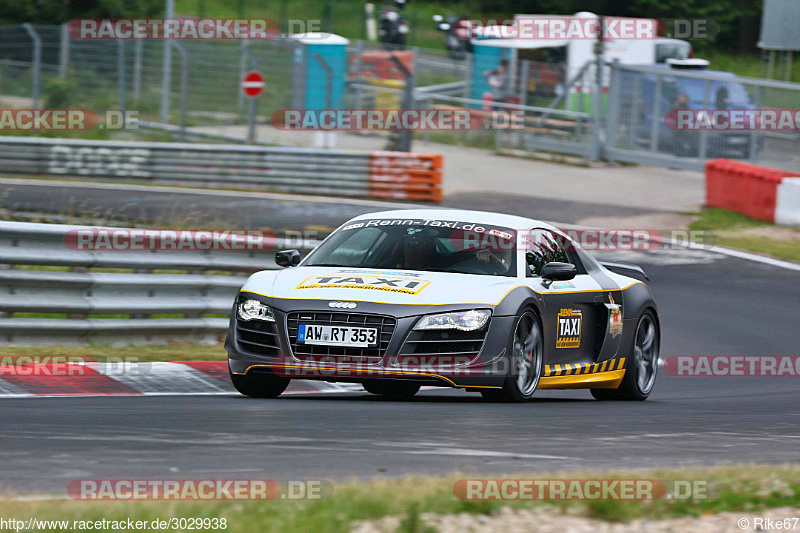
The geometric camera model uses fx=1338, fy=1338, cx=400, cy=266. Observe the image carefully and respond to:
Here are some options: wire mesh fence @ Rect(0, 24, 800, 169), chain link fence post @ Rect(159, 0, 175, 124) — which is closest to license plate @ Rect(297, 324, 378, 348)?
wire mesh fence @ Rect(0, 24, 800, 169)

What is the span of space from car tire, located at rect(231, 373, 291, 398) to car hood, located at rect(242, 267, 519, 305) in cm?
58

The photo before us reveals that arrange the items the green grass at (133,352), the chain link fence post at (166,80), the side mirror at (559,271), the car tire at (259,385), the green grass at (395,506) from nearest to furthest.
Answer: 1. the green grass at (395,506)
2. the car tire at (259,385)
3. the side mirror at (559,271)
4. the green grass at (133,352)
5. the chain link fence post at (166,80)

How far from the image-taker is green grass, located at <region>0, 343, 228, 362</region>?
9938 mm

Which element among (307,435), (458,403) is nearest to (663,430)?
(458,403)

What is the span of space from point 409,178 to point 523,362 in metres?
15.8

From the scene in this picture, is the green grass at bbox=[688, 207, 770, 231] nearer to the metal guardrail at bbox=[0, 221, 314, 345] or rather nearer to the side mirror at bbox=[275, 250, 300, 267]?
the metal guardrail at bbox=[0, 221, 314, 345]

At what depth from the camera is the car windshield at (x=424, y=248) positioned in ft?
29.4

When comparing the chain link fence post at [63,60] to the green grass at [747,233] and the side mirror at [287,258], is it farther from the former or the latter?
the side mirror at [287,258]

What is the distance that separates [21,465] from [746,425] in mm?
4378

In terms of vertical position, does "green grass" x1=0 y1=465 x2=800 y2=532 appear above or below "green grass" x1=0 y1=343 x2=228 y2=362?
above

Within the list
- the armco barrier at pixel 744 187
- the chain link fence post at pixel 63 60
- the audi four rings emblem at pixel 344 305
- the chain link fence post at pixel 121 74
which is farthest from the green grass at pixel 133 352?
the chain link fence post at pixel 63 60

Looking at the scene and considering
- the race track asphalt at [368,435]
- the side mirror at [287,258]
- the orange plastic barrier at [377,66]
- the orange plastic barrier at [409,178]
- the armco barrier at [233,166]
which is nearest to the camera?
the race track asphalt at [368,435]

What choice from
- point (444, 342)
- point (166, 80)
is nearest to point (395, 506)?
point (444, 342)

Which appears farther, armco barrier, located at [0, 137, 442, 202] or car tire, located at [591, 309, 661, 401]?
armco barrier, located at [0, 137, 442, 202]
